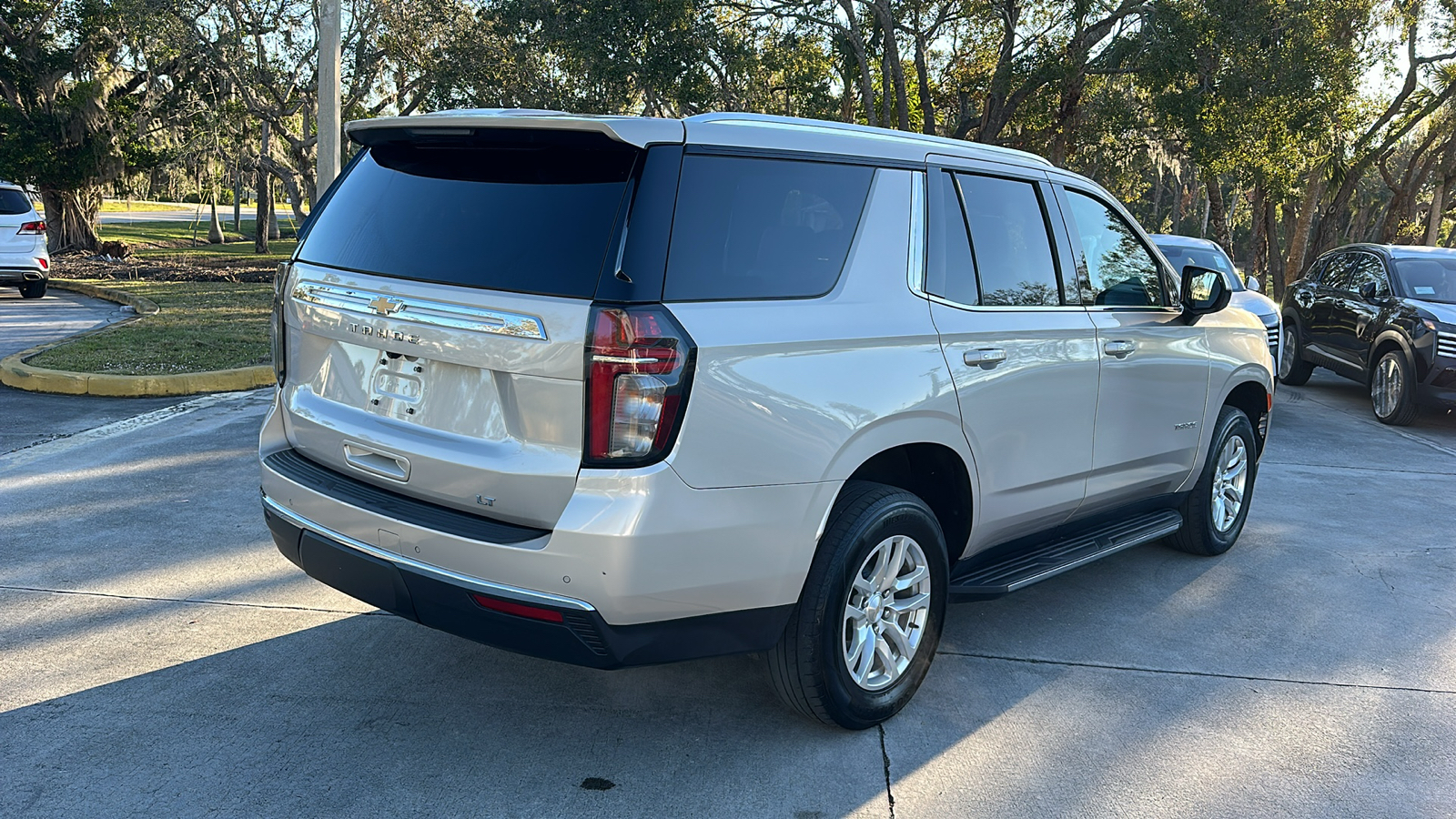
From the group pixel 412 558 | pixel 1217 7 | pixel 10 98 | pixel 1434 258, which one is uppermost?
pixel 1217 7

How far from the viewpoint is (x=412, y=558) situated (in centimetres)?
309

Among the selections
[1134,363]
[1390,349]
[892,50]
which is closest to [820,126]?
[1134,363]

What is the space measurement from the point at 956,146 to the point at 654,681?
86.3 inches

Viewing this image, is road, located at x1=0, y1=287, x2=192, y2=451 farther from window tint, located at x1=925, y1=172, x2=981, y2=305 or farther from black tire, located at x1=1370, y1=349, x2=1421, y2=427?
black tire, located at x1=1370, y1=349, x2=1421, y2=427

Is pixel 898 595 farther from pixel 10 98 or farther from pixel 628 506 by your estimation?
pixel 10 98

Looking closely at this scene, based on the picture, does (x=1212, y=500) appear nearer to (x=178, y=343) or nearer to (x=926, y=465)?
(x=926, y=465)

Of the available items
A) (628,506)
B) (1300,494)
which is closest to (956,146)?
(628,506)

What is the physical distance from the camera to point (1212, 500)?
5.51 metres

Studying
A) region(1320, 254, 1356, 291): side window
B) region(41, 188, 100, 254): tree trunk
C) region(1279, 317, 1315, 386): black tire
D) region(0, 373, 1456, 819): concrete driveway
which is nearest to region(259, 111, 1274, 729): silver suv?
region(0, 373, 1456, 819): concrete driveway

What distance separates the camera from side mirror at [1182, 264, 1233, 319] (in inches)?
193

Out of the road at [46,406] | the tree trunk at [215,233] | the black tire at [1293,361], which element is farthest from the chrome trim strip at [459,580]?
the tree trunk at [215,233]

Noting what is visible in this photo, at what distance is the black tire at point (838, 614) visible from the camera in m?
3.28

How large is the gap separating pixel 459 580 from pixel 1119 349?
2.84 m

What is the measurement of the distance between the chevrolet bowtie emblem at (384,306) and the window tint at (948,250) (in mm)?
1671
